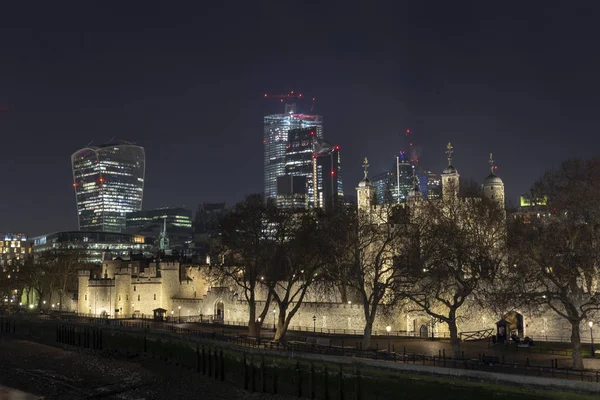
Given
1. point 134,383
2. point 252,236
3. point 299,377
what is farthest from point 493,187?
point 134,383

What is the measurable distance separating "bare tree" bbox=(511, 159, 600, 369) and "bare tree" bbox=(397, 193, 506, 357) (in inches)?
131

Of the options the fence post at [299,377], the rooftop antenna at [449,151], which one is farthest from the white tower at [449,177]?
the fence post at [299,377]

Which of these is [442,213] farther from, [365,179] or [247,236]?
[365,179]

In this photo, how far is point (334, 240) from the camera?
58344mm

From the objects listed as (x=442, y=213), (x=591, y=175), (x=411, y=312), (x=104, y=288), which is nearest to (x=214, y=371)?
(x=411, y=312)

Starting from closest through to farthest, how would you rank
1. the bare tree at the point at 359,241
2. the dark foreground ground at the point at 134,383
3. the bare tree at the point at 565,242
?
the dark foreground ground at the point at 134,383 < the bare tree at the point at 565,242 < the bare tree at the point at 359,241

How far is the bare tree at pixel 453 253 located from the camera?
4622cm

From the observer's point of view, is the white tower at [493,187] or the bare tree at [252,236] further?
the white tower at [493,187]

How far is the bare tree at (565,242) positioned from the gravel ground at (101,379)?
18.1m

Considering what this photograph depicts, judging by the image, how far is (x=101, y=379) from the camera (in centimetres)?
5291

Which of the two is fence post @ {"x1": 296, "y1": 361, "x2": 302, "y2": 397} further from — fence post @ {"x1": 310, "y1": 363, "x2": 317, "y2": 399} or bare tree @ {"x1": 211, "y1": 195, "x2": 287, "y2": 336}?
bare tree @ {"x1": 211, "y1": 195, "x2": 287, "y2": 336}

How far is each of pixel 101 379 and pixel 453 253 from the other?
2983 centimetres

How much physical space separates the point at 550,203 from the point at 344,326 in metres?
24.7

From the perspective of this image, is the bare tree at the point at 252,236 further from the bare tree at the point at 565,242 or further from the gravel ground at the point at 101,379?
the bare tree at the point at 565,242
